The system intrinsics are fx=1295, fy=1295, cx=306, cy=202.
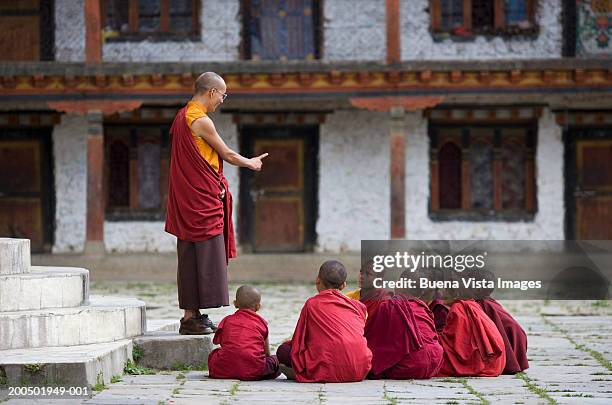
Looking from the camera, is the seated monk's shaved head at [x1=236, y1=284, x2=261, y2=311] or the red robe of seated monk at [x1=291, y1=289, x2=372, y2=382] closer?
the red robe of seated monk at [x1=291, y1=289, x2=372, y2=382]

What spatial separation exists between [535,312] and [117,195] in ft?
27.0

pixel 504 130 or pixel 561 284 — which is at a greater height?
pixel 504 130

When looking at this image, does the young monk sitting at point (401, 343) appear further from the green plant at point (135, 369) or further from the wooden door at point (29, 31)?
the wooden door at point (29, 31)

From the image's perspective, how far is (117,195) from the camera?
2003 centimetres

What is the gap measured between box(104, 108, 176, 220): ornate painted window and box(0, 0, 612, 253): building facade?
2cm

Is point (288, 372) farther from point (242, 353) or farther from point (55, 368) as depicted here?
point (55, 368)

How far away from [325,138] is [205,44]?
7.65ft

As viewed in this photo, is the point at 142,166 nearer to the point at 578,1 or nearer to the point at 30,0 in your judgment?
the point at 30,0

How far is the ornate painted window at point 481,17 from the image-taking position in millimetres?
19500

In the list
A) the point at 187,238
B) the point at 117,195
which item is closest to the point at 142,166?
the point at 117,195

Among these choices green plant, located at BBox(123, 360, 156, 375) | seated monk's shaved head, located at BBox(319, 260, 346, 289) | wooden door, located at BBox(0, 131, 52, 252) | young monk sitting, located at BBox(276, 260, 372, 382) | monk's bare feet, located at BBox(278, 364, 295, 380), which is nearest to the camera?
young monk sitting, located at BBox(276, 260, 372, 382)

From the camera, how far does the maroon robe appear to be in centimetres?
814

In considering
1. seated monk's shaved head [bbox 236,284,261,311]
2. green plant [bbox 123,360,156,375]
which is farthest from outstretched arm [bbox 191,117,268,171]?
green plant [bbox 123,360,156,375]

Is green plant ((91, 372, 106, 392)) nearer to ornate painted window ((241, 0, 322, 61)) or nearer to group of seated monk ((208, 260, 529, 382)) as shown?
group of seated monk ((208, 260, 529, 382))
